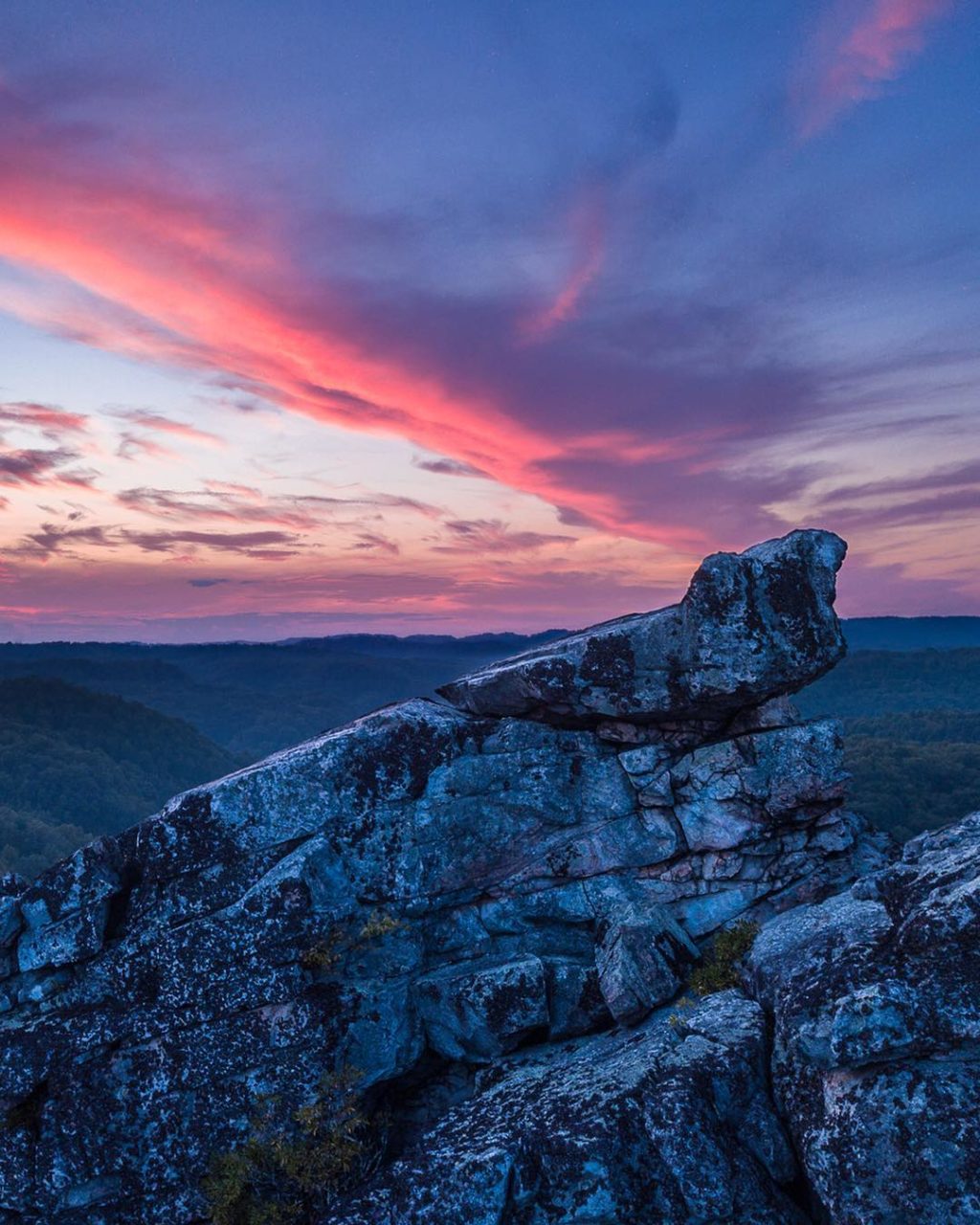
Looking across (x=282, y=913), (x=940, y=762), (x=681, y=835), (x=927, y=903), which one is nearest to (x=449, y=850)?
(x=282, y=913)

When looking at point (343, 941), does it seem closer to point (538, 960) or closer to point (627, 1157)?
point (538, 960)

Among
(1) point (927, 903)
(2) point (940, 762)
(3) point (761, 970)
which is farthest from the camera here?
(2) point (940, 762)

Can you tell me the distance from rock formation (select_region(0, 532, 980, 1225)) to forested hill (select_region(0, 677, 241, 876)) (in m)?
69.5

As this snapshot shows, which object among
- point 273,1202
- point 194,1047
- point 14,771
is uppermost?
point 194,1047

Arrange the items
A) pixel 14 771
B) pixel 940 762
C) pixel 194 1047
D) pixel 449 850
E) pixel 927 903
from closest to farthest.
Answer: pixel 927 903
pixel 194 1047
pixel 449 850
pixel 940 762
pixel 14 771

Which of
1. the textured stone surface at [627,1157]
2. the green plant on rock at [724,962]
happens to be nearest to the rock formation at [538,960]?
the textured stone surface at [627,1157]

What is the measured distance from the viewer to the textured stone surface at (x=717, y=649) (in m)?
19.6

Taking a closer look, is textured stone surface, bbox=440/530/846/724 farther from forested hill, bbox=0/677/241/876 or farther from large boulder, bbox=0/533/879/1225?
forested hill, bbox=0/677/241/876

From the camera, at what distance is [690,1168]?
11.7m

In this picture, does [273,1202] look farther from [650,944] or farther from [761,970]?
[761,970]

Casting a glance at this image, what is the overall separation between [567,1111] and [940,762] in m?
82.1

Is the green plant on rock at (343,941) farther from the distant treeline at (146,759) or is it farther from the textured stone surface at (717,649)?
the distant treeline at (146,759)

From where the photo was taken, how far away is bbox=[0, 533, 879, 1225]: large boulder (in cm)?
1622

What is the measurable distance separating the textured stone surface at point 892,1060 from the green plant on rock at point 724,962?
8.64ft
